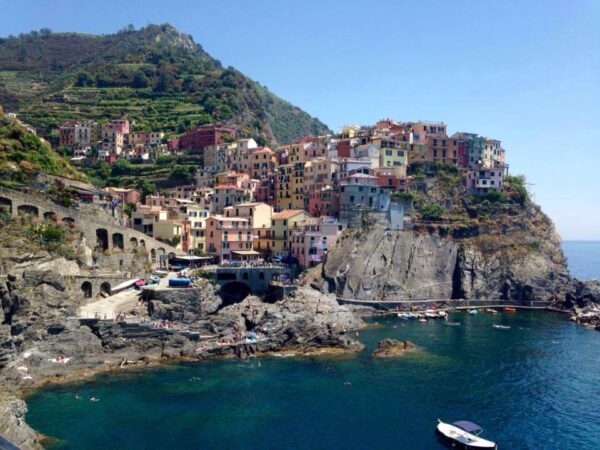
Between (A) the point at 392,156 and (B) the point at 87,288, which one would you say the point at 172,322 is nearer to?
(B) the point at 87,288

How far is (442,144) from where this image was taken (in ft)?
336

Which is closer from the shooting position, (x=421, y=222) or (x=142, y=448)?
(x=142, y=448)

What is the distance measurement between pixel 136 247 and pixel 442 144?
58835 mm

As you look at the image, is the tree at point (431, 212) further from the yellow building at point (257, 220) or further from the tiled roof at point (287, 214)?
the yellow building at point (257, 220)

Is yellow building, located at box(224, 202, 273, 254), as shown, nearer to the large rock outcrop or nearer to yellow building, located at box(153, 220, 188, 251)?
yellow building, located at box(153, 220, 188, 251)

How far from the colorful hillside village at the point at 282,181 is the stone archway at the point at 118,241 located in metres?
8.39

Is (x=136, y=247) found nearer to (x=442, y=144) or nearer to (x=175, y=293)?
(x=175, y=293)

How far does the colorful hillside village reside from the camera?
78250mm

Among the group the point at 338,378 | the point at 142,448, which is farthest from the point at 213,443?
the point at 338,378

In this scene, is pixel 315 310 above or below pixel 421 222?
below

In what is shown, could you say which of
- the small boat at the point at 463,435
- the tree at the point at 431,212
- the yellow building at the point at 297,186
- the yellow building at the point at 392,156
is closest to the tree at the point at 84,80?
the yellow building at the point at 297,186

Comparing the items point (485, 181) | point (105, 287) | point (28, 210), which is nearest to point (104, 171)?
point (28, 210)

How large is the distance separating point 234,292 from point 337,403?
30088 mm

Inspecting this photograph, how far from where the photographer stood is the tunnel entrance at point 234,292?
69.4 meters
